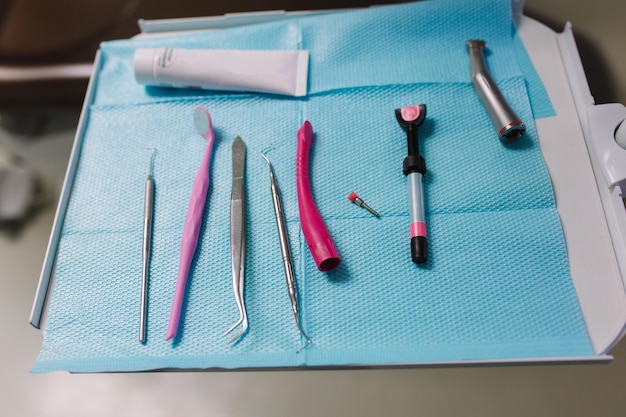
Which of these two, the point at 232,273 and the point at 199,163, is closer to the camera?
the point at 232,273

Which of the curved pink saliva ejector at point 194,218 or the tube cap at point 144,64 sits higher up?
the tube cap at point 144,64

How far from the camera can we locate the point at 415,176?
70 centimetres

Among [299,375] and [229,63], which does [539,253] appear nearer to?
[299,375]

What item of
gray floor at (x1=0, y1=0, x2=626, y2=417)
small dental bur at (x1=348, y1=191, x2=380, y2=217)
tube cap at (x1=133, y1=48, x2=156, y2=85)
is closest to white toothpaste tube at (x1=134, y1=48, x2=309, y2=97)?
tube cap at (x1=133, y1=48, x2=156, y2=85)

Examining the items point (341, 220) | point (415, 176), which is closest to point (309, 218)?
point (341, 220)

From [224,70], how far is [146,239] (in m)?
0.33

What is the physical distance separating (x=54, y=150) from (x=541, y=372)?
2.97 ft

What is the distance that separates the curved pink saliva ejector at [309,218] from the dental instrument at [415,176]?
11 cm

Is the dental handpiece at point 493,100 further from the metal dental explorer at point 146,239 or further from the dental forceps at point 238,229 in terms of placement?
the metal dental explorer at point 146,239

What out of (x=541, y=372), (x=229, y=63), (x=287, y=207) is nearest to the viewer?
(x=541, y=372)

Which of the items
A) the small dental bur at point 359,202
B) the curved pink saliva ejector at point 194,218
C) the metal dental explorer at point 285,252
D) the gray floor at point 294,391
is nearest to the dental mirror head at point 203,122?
the curved pink saliva ejector at point 194,218

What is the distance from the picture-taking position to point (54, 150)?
35.0 inches

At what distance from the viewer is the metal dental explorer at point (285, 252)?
627 mm

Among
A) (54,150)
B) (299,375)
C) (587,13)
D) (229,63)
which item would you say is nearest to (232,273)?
(299,375)
